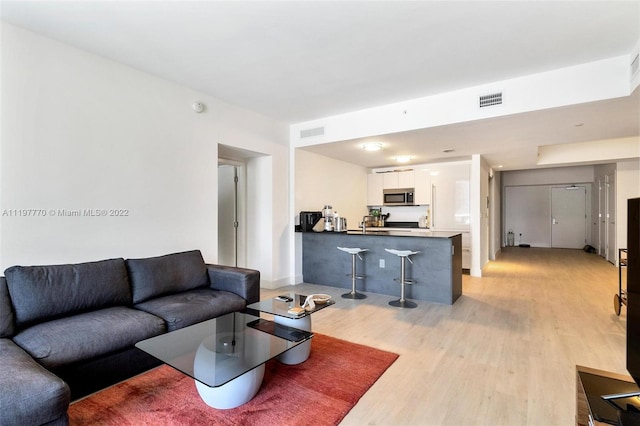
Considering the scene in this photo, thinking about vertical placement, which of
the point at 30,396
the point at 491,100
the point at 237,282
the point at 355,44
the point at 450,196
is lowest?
the point at 30,396

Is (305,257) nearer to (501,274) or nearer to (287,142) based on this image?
(287,142)

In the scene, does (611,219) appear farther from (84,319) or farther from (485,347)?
(84,319)

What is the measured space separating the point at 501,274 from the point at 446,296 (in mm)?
2727

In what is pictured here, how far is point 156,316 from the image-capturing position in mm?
2480

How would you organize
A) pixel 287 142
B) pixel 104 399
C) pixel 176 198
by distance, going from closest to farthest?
pixel 104 399 < pixel 176 198 < pixel 287 142

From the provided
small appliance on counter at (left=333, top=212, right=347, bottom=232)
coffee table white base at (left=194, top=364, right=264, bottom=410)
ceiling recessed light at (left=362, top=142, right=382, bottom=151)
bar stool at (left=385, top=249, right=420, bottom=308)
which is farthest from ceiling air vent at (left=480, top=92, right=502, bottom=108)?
coffee table white base at (left=194, top=364, right=264, bottom=410)

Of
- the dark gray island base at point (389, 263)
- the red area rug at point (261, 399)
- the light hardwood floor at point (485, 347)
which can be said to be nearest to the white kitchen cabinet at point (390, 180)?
the dark gray island base at point (389, 263)

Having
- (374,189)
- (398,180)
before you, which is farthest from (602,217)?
(374,189)

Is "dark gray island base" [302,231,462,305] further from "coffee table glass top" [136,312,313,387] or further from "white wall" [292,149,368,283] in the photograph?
"coffee table glass top" [136,312,313,387]

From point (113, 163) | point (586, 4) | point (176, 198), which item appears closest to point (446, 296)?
point (586, 4)

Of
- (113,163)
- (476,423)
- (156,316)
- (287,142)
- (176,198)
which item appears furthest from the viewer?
(287,142)

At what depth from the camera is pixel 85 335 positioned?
2.03m

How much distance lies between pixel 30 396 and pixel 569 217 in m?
13.0

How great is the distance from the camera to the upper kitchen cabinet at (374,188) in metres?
7.37
